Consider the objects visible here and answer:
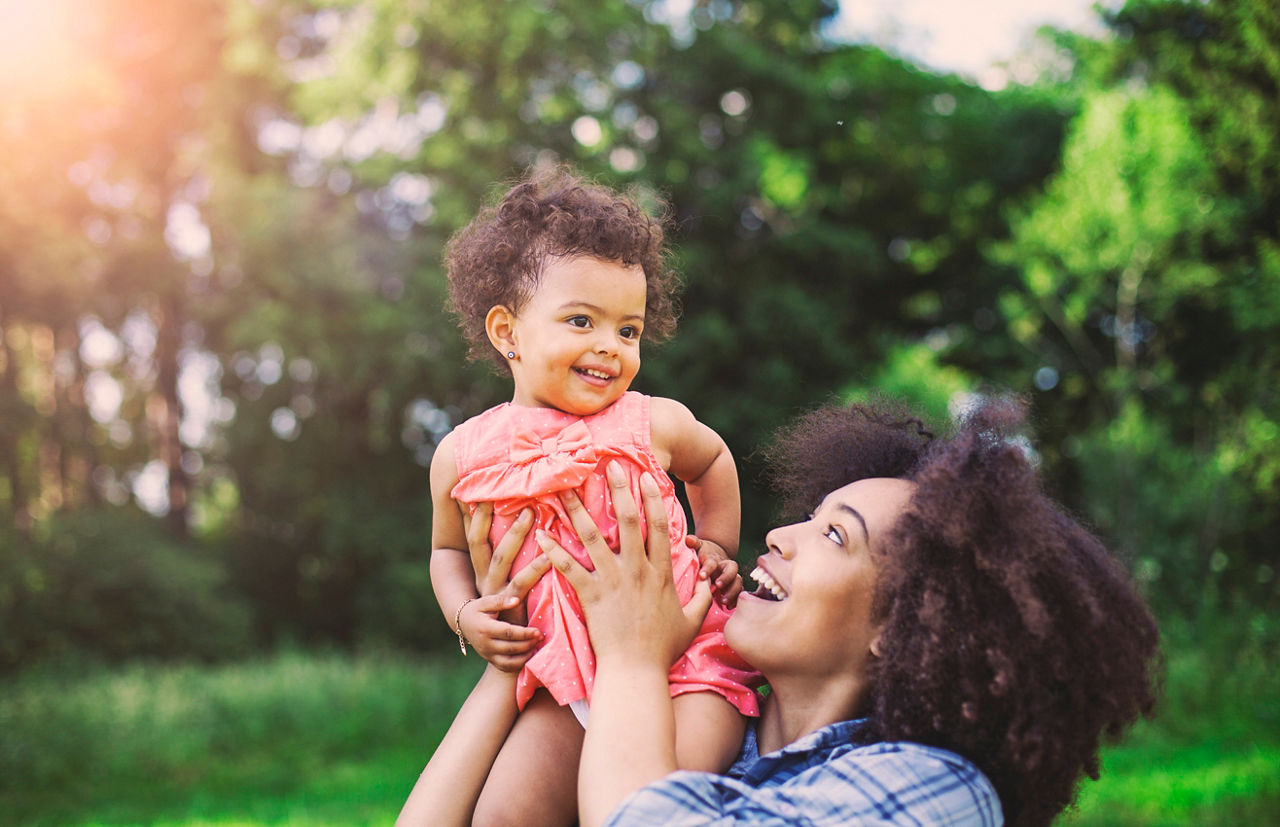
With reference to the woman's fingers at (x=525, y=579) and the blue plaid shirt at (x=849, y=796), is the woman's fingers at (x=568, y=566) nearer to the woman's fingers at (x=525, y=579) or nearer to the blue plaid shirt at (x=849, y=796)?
the woman's fingers at (x=525, y=579)

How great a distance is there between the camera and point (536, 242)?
2.45 metres

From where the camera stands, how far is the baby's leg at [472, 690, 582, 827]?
2029 millimetres

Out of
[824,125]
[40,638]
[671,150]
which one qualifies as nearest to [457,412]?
[671,150]

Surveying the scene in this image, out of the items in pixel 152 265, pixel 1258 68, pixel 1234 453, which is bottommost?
pixel 1234 453

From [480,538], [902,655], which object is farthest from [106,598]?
[902,655]

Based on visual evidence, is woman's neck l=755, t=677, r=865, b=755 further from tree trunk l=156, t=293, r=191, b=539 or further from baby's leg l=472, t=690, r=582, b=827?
tree trunk l=156, t=293, r=191, b=539

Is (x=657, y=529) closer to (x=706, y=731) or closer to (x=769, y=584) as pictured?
(x=769, y=584)

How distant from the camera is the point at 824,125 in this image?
1741 cm

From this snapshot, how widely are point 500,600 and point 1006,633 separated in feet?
3.38

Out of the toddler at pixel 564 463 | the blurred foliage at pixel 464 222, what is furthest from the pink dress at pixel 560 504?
the blurred foliage at pixel 464 222

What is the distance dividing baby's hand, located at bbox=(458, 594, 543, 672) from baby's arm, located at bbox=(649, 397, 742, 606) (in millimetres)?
456

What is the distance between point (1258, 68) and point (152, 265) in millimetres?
19163

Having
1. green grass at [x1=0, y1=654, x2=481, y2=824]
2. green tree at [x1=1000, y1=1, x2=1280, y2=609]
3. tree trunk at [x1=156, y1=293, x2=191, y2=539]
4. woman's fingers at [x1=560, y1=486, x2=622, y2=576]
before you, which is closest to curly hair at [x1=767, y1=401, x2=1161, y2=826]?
woman's fingers at [x1=560, y1=486, x2=622, y2=576]

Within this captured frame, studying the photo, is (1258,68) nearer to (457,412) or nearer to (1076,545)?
(457,412)
